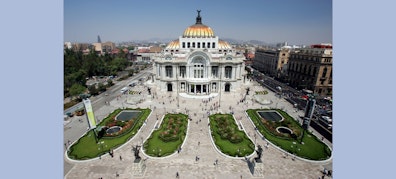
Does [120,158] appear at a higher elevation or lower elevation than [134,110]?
lower

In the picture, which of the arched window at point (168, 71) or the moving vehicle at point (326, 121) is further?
the arched window at point (168, 71)

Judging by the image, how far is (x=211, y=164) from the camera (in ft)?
81.2

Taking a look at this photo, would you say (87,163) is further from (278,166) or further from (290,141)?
(290,141)

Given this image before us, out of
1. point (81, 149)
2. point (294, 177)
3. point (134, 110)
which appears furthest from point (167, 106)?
point (294, 177)

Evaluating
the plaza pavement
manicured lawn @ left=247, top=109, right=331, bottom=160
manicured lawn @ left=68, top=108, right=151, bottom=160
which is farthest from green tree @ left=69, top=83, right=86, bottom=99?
manicured lawn @ left=247, top=109, right=331, bottom=160

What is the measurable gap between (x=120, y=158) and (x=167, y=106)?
2026 cm

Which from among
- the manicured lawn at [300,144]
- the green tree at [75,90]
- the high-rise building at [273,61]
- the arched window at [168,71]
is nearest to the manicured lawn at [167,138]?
the manicured lawn at [300,144]

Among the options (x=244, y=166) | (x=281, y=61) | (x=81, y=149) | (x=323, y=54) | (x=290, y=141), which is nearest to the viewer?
(x=244, y=166)

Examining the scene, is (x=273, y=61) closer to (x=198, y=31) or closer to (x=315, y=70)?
(x=315, y=70)

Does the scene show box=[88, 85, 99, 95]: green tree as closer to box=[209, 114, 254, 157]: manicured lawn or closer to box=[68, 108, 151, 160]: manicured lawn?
box=[68, 108, 151, 160]: manicured lawn

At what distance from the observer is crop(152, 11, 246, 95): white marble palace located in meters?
53.4

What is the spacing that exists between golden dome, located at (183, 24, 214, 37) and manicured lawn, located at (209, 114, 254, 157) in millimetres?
29983

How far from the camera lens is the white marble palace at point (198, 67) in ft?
175

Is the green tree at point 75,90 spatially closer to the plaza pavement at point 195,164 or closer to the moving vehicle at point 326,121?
the plaza pavement at point 195,164
